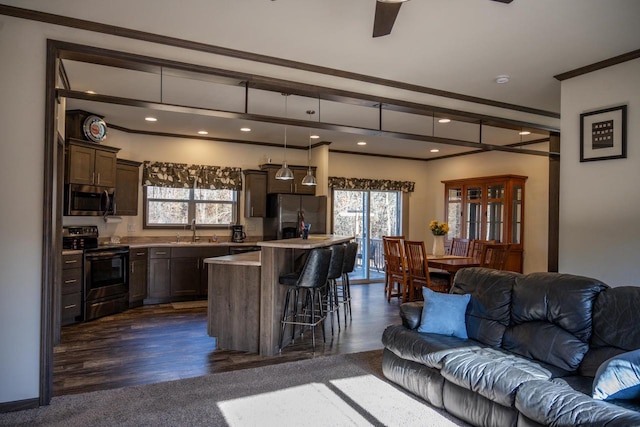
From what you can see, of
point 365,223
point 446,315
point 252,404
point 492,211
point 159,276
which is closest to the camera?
point 252,404

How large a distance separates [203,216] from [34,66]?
4.61 meters

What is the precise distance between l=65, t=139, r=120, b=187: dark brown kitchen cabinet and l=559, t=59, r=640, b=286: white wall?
5626 mm

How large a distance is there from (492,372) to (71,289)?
4820 millimetres

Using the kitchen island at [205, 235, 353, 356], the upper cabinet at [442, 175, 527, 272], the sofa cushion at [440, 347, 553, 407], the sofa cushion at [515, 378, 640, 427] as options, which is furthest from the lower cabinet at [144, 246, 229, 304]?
the sofa cushion at [515, 378, 640, 427]

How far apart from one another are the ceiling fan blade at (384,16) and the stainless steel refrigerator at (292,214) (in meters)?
4.75

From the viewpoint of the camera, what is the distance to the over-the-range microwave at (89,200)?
5.33 meters

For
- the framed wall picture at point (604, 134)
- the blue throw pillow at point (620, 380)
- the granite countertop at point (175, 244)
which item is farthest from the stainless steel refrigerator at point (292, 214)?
the blue throw pillow at point (620, 380)

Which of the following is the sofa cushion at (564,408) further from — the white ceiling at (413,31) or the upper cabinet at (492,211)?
the upper cabinet at (492,211)

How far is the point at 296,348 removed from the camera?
431 cm

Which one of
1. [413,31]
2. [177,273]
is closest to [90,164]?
[177,273]

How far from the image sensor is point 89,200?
564 centimetres

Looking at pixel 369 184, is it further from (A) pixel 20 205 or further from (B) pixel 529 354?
(A) pixel 20 205

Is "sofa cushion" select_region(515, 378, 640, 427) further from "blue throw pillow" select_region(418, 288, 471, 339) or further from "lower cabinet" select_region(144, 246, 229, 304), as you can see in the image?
"lower cabinet" select_region(144, 246, 229, 304)

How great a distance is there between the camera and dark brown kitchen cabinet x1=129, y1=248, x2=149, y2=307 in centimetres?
605
